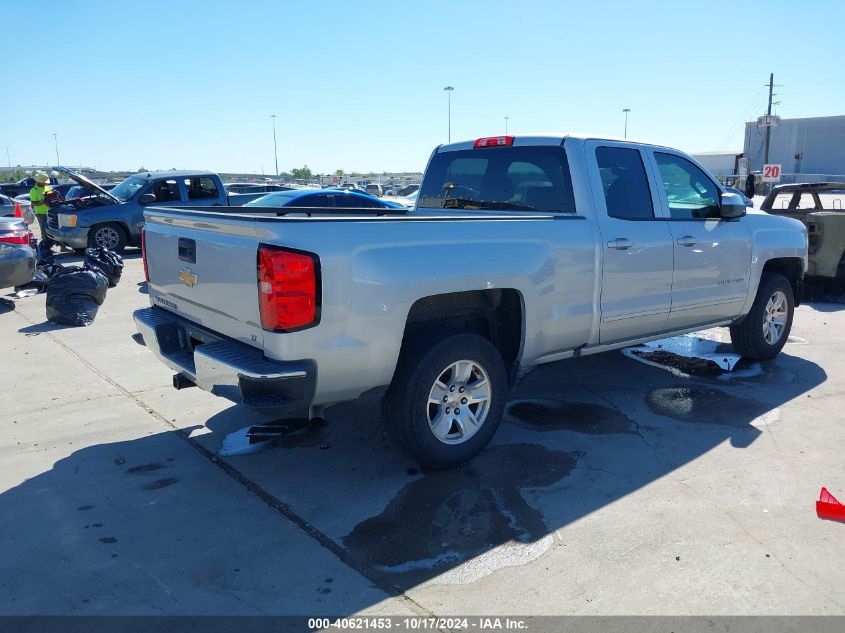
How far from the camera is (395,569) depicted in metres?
3.17

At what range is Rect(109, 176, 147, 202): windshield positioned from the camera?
14.7 m

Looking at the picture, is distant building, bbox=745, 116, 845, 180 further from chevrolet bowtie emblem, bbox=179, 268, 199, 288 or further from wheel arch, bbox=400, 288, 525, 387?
chevrolet bowtie emblem, bbox=179, 268, 199, 288

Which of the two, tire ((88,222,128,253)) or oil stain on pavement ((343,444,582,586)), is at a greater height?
tire ((88,222,128,253))

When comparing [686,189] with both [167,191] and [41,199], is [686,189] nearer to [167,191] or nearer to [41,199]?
[167,191]

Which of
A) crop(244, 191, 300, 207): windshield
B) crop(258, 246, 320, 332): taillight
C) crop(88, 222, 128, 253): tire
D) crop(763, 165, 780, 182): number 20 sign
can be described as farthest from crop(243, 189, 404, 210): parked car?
crop(763, 165, 780, 182): number 20 sign

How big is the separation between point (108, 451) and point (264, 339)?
1773 mm

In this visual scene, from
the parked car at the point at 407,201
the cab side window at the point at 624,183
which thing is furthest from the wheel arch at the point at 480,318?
the parked car at the point at 407,201

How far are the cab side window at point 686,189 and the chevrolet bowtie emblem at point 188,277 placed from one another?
360cm

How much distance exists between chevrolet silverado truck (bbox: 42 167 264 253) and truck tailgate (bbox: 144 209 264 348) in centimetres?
980

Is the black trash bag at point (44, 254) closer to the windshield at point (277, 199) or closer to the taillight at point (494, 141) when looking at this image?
the windshield at point (277, 199)

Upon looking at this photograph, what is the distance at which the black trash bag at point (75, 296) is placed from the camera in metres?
8.11

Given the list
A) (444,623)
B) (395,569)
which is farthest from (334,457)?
(444,623)

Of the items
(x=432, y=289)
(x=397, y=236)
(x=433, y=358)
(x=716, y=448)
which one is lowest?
(x=716, y=448)

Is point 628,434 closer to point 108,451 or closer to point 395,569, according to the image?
point 395,569
